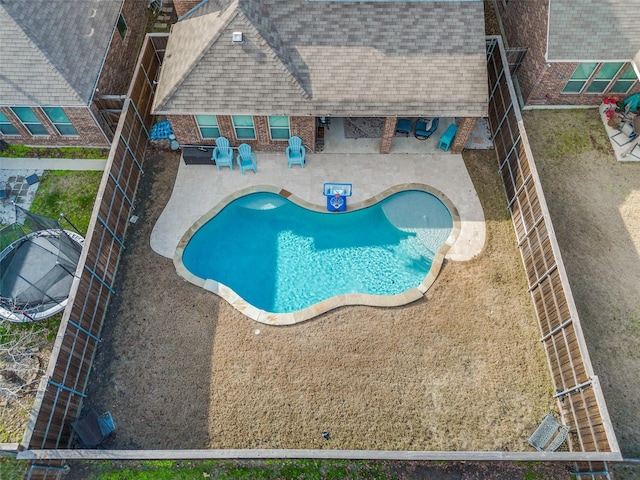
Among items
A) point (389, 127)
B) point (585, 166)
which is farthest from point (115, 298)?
point (585, 166)

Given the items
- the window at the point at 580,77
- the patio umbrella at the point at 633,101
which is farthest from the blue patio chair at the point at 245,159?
the patio umbrella at the point at 633,101

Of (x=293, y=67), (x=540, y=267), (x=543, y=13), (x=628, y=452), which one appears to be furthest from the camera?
(x=543, y=13)

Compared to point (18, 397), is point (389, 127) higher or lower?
higher

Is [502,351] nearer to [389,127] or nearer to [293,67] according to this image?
[389,127]

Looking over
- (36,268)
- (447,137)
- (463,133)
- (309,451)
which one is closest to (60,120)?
(36,268)

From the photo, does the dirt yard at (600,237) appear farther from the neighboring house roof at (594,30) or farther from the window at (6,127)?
the window at (6,127)

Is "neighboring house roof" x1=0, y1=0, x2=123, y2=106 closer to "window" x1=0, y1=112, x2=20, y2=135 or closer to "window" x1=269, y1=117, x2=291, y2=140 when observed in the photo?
"window" x1=0, y1=112, x2=20, y2=135
